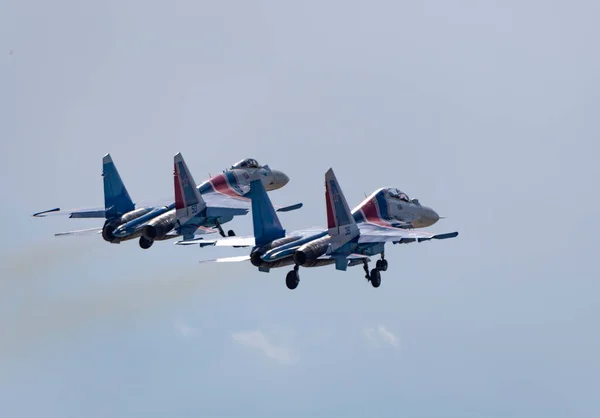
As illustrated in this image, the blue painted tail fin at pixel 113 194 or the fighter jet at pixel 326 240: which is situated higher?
the blue painted tail fin at pixel 113 194

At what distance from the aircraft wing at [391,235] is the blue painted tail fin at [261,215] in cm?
502

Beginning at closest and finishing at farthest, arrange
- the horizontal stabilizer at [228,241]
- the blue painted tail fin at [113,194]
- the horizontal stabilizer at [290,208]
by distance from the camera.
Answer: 1. the horizontal stabilizer at [228,241]
2. the horizontal stabilizer at [290,208]
3. the blue painted tail fin at [113,194]

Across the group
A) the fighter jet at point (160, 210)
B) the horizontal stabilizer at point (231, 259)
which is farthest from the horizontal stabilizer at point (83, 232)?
the horizontal stabilizer at point (231, 259)

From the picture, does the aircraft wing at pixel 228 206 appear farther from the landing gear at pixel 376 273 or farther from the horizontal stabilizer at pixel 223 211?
the landing gear at pixel 376 273

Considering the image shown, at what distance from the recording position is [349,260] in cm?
10012

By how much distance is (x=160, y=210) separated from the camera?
110 meters

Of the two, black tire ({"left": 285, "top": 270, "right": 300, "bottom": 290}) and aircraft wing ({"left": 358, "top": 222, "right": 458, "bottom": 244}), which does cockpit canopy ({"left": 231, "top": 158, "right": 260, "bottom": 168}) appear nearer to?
aircraft wing ({"left": 358, "top": 222, "right": 458, "bottom": 244})

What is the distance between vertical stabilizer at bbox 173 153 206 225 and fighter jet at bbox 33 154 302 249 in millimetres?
84

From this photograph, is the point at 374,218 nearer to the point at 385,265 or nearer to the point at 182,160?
the point at 385,265

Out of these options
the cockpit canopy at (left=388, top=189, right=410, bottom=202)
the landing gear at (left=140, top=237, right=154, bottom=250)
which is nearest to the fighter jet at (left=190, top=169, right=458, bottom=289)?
the cockpit canopy at (left=388, top=189, right=410, bottom=202)

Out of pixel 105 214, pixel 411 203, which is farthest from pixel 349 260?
pixel 105 214

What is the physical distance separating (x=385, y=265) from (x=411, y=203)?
7.93m

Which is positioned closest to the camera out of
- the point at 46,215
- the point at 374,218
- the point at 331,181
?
the point at 331,181

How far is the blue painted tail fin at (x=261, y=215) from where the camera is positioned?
9988cm
